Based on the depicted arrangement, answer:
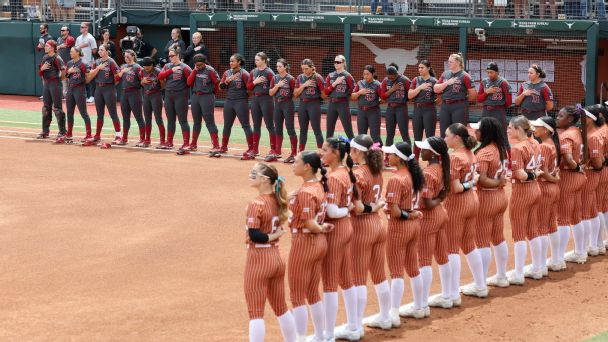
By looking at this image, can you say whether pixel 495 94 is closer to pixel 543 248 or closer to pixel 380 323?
pixel 543 248

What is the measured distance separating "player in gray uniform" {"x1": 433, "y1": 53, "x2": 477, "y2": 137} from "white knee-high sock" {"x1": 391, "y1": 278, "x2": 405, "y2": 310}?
863 cm

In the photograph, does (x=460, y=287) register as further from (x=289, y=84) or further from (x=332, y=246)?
(x=289, y=84)

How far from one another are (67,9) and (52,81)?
938cm

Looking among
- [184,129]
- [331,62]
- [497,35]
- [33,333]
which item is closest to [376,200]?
[33,333]

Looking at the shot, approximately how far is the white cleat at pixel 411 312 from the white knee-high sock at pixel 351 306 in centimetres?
97

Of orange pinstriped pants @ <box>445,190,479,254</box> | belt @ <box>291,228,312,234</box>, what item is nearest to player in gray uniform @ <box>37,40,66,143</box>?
orange pinstriped pants @ <box>445,190,479,254</box>

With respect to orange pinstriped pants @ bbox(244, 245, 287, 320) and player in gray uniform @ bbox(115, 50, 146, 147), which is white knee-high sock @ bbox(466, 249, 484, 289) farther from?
player in gray uniform @ bbox(115, 50, 146, 147)

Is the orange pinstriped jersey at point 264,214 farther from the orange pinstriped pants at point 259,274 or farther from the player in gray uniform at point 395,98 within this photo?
the player in gray uniform at point 395,98

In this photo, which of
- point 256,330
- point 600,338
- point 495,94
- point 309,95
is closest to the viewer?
point 256,330

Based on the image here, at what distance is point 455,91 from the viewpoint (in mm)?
18000

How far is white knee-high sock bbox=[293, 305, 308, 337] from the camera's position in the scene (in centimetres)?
871

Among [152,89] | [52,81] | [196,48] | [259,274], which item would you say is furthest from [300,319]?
[196,48]

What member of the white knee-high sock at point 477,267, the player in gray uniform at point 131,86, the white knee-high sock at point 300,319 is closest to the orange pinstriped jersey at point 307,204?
the white knee-high sock at point 300,319

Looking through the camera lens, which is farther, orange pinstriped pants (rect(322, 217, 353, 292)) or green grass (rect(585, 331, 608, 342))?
green grass (rect(585, 331, 608, 342))
